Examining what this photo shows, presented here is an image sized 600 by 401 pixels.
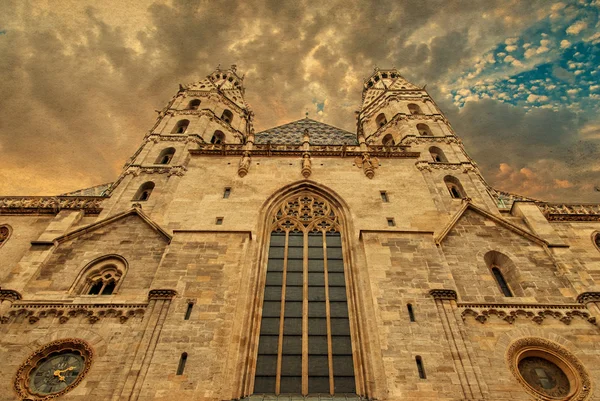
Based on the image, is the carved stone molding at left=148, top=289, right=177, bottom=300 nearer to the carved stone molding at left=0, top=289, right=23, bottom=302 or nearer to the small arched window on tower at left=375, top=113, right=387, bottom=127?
the carved stone molding at left=0, top=289, right=23, bottom=302

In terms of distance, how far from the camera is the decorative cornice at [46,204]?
15.2 meters

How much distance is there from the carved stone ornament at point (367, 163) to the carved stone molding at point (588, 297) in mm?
8496

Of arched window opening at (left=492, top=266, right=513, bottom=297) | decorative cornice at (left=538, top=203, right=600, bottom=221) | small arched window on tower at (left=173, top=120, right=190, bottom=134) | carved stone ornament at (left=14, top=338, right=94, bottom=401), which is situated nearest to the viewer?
carved stone ornament at (left=14, top=338, right=94, bottom=401)

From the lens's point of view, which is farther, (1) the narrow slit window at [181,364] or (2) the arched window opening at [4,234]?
(2) the arched window opening at [4,234]

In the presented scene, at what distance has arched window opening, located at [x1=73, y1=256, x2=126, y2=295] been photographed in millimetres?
12438

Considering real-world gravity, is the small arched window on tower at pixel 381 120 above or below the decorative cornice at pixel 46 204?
above

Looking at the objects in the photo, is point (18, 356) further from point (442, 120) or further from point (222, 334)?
point (442, 120)

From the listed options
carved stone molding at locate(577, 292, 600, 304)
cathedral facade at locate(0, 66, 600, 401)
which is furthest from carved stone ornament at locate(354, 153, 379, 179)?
carved stone molding at locate(577, 292, 600, 304)

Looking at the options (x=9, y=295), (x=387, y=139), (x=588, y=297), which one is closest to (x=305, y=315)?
(x=588, y=297)

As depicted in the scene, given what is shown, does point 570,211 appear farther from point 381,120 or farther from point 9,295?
point 9,295

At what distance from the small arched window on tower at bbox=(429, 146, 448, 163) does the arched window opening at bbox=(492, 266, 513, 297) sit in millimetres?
6834

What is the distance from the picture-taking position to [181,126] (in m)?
21.8

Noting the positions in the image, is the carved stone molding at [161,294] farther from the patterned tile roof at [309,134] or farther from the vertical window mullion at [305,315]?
the patterned tile roof at [309,134]

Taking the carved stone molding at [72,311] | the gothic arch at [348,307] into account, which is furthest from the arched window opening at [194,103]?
the carved stone molding at [72,311]
